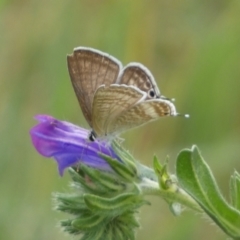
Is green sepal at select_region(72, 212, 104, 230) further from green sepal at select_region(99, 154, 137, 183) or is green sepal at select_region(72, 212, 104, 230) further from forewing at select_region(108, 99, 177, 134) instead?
forewing at select_region(108, 99, 177, 134)

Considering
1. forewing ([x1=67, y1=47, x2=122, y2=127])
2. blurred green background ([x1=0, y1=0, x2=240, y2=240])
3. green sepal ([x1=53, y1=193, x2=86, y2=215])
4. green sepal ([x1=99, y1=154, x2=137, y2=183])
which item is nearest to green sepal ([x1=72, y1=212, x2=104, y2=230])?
green sepal ([x1=53, y1=193, x2=86, y2=215])

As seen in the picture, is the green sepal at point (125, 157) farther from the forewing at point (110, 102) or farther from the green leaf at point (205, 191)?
the green leaf at point (205, 191)

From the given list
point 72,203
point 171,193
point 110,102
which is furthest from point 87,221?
point 110,102

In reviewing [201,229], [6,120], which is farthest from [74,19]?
[201,229]

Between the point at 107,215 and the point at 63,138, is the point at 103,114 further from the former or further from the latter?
the point at 107,215

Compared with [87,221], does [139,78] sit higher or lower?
higher

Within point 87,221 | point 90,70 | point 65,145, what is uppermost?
point 90,70

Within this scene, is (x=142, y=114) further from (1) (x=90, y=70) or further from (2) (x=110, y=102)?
(1) (x=90, y=70)

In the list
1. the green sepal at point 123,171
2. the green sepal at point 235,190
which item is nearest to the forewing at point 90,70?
the green sepal at point 123,171

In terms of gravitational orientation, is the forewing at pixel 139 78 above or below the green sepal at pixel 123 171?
above
